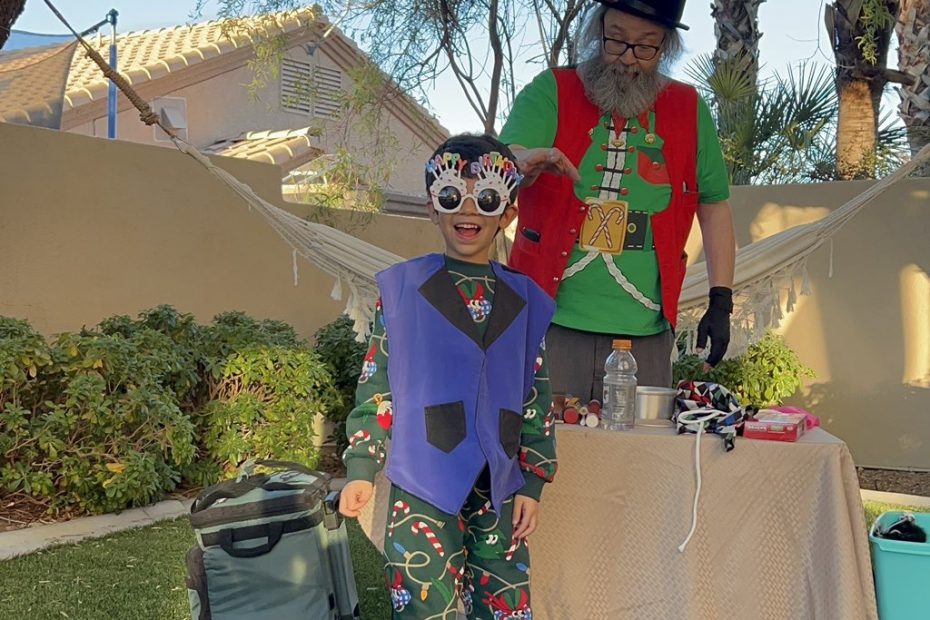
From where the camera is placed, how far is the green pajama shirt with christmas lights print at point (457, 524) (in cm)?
172

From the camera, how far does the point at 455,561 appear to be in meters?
1.75

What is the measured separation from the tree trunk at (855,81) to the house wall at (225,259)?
1.10m

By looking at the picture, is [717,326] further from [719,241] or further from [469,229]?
[469,229]

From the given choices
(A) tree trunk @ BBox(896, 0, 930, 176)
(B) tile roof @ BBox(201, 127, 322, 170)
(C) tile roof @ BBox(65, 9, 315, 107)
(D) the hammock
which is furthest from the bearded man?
(B) tile roof @ BBox(201, 127, 322, 170)

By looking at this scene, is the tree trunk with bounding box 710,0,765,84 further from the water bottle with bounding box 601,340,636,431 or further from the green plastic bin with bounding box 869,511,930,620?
the green plastic bin with bounding box 869,511,930,620

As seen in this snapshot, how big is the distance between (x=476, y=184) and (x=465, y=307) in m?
0.24

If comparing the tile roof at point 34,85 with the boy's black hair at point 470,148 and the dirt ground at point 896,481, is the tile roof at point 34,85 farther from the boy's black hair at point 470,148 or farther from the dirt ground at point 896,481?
the dirt ground at point 896,481

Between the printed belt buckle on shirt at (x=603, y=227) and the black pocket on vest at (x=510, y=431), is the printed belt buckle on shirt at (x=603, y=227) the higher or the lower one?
the higher one

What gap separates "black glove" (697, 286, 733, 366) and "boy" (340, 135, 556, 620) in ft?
2.14

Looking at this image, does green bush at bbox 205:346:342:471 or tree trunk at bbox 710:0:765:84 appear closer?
green bush at bbox 205:346:342:471

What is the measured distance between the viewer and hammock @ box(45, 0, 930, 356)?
396 cm

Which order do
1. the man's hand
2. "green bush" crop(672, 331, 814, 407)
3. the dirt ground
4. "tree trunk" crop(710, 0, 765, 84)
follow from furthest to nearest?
1. "tree trunk" crop(710, 0, 765, 84)
2. "green bush" crop(672, 331, 814, 407)
3. the dirt ground
4. the man's hand

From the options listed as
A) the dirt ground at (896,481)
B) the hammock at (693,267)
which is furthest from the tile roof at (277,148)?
the dirt ground at (896,481)

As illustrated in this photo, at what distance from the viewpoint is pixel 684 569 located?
1979 mm
